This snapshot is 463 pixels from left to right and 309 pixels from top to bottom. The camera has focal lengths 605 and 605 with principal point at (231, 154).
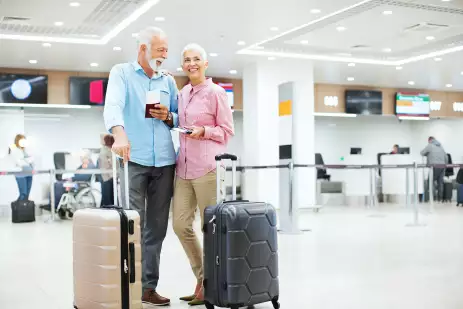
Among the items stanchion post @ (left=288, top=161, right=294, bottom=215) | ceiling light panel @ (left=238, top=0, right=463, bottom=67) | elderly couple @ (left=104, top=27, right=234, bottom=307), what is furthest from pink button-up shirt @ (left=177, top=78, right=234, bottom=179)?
ceiling light panel @ (left=238, top=0, right=463, bottom=67)

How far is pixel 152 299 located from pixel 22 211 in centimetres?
755

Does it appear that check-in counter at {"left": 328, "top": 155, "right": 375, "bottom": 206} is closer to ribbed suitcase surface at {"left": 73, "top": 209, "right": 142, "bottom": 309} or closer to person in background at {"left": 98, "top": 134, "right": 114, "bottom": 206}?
person in background at {"left": 98, "top": 134, "right": 114, "bottom": 206}

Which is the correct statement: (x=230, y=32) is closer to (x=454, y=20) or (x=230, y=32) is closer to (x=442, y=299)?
(x=454, y=20)

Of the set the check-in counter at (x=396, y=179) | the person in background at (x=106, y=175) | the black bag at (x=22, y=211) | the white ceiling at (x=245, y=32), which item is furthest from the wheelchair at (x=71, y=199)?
the check-in counter at (x=396, y=179)

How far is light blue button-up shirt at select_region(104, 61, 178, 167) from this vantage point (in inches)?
128

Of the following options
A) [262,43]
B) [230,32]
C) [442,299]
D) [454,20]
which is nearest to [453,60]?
[454,20]

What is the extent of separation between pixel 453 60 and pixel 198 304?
36.0ft

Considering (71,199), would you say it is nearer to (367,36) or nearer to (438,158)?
(367,36)

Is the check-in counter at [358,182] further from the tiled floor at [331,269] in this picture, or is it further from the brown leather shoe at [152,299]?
the brown leather shoe at [152,299]

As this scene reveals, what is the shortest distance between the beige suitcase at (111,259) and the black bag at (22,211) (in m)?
7.87

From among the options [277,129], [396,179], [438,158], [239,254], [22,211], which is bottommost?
[22,211]

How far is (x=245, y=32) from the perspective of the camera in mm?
9938

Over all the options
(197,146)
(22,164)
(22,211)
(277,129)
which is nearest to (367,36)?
(277,129)

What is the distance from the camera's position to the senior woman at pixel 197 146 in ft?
10.9
